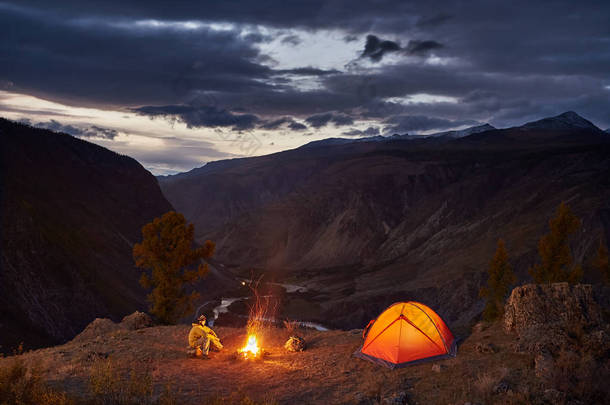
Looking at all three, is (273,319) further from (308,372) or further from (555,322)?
(555,322)

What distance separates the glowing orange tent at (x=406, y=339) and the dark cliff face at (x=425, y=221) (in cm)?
4494

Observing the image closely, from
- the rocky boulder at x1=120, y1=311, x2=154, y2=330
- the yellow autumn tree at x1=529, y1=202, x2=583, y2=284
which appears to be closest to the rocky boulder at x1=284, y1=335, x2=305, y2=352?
the rocky boulder at x1=120, y1=311, x2=154, y2=330

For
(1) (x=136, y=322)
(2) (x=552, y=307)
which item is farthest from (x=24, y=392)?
(2) (x=552, y=307)

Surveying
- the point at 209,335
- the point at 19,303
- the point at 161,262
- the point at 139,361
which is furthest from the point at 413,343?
the point at 19,303

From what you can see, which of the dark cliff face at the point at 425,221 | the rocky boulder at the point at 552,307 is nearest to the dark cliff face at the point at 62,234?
the rocky boulder at the point at 552,307

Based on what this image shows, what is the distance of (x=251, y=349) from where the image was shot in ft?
54.2

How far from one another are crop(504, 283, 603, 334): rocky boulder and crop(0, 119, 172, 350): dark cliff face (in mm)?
A: 31080

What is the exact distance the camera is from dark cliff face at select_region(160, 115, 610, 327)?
69.1 meters

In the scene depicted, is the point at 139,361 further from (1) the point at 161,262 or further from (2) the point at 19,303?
(2) the point at 19,303

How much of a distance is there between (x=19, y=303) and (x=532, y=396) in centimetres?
4032

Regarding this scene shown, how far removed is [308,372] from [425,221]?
100232 millimetres

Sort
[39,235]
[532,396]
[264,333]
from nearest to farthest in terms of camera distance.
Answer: [532,396] → [264,333] → [39,235]

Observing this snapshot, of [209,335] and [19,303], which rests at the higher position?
[209,335]

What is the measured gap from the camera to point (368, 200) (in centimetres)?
13625
